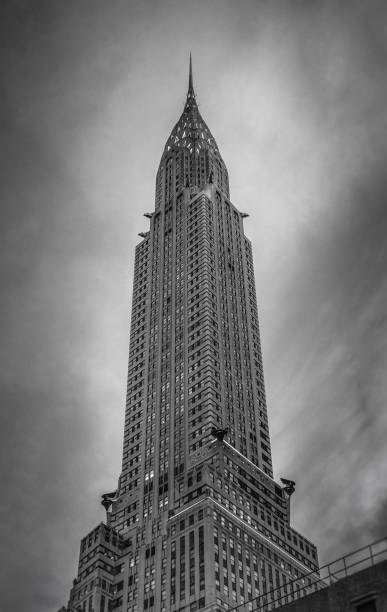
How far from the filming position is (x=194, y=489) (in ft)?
506

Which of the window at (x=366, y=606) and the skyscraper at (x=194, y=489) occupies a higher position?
the skyscraper at (x=194, y=489)

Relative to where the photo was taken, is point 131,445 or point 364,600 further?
point 131,445

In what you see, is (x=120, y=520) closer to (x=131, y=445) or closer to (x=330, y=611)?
(x=131, y=445)

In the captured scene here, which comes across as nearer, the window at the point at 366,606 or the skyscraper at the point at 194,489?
Result: the window at the point at 366,606

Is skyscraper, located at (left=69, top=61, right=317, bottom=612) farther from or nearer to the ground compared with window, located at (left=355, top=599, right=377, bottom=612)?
farther from the ground

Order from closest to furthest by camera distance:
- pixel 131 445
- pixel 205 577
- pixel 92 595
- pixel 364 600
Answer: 1. pixel 364 600
2. pixel 205 577
3. pixel 92 595
4. pixel 131 445

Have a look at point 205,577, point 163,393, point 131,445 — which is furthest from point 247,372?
point 205,577

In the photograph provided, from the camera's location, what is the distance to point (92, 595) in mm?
150125

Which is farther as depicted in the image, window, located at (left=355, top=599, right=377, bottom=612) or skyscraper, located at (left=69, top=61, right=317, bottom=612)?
skyscraper, located at (left=69, top=61, right=317, bottom=612)

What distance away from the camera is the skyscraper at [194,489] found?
474ft

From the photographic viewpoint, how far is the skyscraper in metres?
144

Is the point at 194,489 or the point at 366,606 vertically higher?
the point at 194,489

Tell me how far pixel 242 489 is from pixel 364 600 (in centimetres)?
11271

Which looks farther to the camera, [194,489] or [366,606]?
[194,489]
